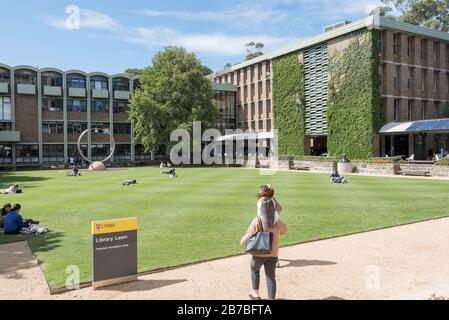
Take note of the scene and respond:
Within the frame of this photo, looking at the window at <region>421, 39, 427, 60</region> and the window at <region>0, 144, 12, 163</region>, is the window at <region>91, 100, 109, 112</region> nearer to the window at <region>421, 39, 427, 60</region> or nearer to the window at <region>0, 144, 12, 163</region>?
the window at <region>0, 144, 12, 163</region>

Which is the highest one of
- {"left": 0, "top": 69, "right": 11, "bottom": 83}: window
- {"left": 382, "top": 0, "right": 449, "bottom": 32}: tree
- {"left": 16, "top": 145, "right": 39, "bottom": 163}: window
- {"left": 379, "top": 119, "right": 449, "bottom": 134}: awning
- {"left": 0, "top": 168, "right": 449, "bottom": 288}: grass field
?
{"left": 382, "top": 0, "right": 449, "bottom": 32}: tree

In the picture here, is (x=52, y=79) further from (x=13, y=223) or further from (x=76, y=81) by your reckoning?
(x=13, y=223)

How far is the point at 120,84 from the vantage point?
64.6 m

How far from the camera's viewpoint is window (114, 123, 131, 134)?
6444 centimetres

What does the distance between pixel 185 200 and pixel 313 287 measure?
1175 cm

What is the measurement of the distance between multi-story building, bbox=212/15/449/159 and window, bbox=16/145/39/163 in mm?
38813

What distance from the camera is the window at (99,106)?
62.4 metres

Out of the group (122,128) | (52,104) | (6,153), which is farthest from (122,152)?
(6,153)

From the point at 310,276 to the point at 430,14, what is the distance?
72.1m

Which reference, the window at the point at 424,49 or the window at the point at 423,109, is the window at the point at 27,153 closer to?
the window at the point at 423,109

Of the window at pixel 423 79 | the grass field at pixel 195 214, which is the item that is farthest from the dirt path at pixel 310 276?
the window at pixel 423 79

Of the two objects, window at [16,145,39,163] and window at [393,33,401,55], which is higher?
window at [393,33,401,55]

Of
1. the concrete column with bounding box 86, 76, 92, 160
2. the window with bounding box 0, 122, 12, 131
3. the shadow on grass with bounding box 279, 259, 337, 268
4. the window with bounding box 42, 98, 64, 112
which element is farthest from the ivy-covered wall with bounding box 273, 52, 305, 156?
the shadow on grass with bounding box 279, 259, 337, 268
